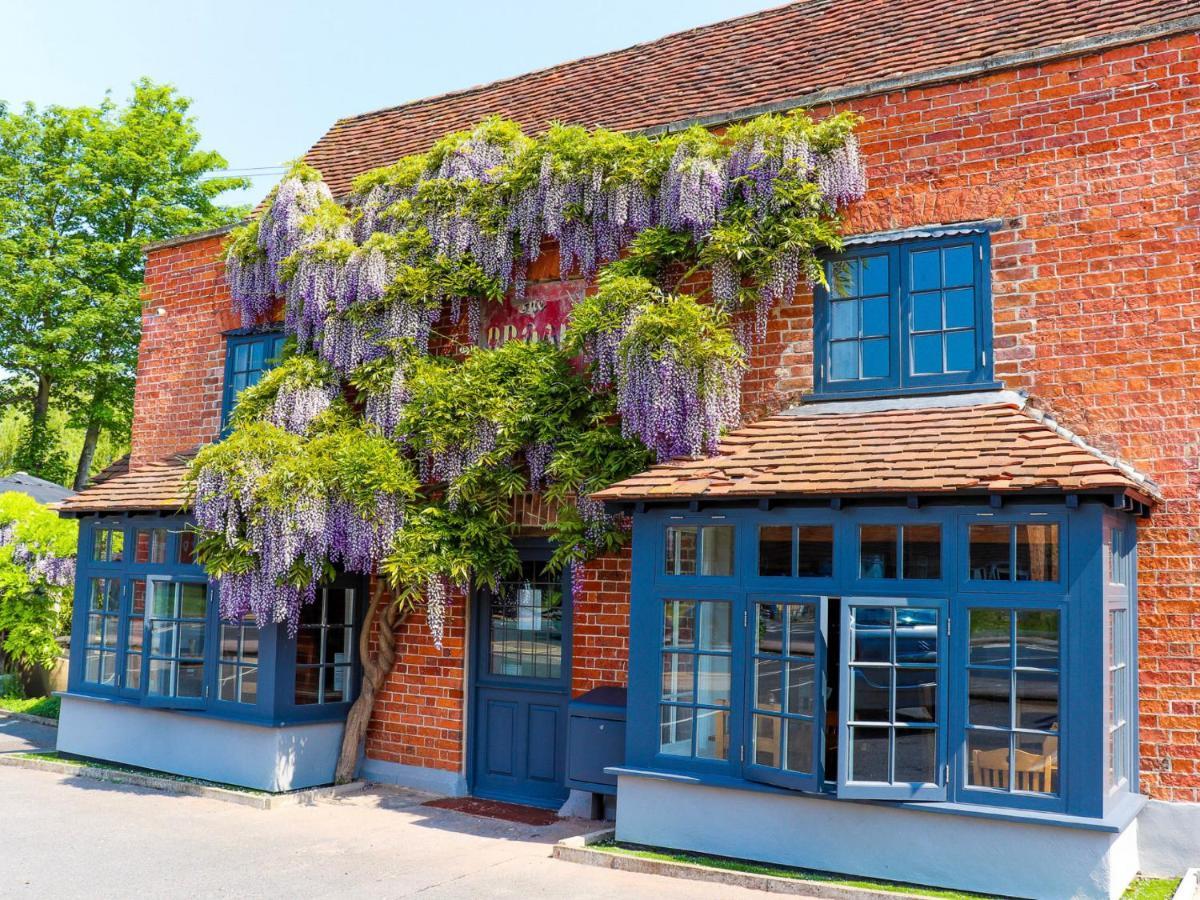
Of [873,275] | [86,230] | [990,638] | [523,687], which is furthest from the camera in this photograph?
[86,230]

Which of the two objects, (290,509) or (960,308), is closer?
(960,308)

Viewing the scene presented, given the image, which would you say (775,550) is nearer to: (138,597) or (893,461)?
(893,461)

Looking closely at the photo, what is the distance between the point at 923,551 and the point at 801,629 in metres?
0.95

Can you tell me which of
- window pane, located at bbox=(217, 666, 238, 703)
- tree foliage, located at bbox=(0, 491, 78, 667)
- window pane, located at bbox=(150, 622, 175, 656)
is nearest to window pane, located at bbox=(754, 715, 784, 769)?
window pane, located at bbox=(217, 666, 238, 703)

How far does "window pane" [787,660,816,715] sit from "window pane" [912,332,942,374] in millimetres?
2415

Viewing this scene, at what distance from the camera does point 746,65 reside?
11.1 meters

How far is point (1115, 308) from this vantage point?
7.68 metres

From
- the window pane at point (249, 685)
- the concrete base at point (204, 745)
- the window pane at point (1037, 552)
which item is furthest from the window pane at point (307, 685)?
the window pane at point (1037, 552)

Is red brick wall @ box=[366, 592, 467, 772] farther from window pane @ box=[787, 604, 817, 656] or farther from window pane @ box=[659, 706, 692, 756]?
window pane @ box=[787, 604, 817, 656]

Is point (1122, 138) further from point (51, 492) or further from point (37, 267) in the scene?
point (37, 267)

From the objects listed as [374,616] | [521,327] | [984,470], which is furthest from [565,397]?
[984,470]

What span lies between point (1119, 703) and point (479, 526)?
509 cm

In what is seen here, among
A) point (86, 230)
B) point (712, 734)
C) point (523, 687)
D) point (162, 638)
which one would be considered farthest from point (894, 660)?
point (86, 230)

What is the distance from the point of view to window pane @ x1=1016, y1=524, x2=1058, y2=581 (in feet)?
22.3
